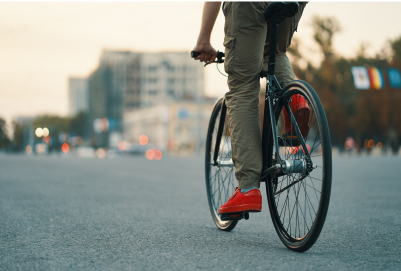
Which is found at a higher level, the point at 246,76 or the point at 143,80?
the point at 143,80

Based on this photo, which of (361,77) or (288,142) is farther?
(361,77)

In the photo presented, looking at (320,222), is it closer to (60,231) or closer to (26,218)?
(60,231)

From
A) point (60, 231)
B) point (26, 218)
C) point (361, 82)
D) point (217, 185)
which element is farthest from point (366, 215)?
point (361, 82)

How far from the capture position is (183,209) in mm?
4969

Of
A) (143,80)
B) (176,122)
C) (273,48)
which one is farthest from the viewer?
(143,80)

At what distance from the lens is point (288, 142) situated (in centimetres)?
284

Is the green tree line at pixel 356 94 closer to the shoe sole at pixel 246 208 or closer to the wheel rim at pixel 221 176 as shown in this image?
the wheel rim at pixel 221 176

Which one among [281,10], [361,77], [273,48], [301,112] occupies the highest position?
[361,77]

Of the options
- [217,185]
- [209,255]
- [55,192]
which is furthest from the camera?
[55,192]

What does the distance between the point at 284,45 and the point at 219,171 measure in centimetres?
113

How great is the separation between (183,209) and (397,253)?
261cm

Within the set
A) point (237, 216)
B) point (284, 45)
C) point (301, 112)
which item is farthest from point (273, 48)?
point (237, 216)

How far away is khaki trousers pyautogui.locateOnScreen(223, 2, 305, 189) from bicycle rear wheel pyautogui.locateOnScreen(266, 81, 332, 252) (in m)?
0.12

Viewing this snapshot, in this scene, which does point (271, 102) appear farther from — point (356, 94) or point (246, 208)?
point (356, 94)
